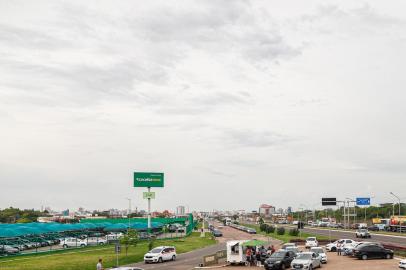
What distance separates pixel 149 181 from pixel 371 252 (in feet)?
151

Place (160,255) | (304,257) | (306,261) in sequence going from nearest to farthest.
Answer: (306,261)
(304,257)
(160,255)

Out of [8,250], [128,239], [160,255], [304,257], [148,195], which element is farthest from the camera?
[148,195]

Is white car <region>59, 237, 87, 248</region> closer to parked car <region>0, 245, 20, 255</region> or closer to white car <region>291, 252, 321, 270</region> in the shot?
parked car <region>0, 245, 20, 255</region>

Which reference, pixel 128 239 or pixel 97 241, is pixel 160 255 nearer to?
pixel 128 239

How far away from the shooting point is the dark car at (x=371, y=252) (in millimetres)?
49688

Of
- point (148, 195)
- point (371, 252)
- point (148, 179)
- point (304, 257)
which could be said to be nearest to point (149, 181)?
point (148, 179)

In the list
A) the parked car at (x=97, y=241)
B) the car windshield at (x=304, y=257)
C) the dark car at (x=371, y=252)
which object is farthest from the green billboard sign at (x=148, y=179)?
the car windshield at (x=304, y=257)

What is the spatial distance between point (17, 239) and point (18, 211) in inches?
5586

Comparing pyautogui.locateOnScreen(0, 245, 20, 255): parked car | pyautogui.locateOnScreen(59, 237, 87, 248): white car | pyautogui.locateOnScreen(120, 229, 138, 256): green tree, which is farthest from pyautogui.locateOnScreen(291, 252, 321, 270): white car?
pyautogui.locateOnScreen(59, 237, 87, 248): white car

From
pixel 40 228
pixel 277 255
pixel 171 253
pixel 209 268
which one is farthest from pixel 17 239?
pixel 277 255

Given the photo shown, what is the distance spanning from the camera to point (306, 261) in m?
39.0

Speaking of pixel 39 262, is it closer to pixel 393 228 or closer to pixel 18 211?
pixel 393 228

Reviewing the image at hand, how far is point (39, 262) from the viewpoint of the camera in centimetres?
4838

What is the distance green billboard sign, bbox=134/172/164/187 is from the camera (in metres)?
85.1
